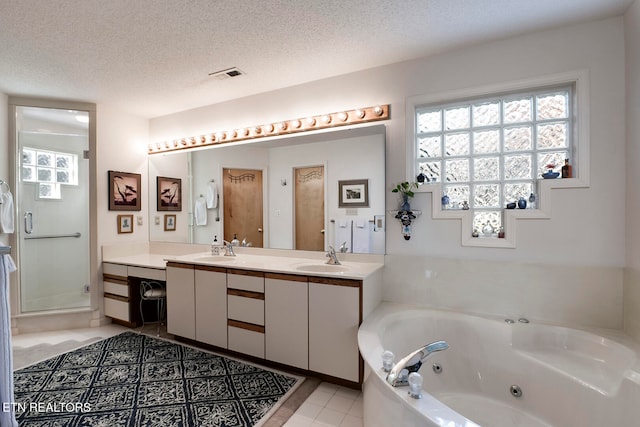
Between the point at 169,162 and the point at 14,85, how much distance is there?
57.2 inches

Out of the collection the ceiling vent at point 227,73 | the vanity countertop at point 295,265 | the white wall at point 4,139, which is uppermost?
the ceiling vent at point 227,73

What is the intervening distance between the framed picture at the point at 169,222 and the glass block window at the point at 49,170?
1006 mm

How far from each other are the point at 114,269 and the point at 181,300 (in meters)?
1.07

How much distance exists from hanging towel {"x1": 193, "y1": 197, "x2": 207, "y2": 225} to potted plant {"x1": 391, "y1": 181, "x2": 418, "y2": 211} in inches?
85.3

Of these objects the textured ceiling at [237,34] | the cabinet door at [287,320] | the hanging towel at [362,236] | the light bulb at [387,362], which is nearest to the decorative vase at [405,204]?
the hanging towel at [362,236]

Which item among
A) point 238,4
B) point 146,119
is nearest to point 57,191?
point 146,119

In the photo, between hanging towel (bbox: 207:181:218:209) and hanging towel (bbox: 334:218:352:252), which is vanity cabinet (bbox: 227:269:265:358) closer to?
hanging towel (bbox: 334:218:352:252)

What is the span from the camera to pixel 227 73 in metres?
2.63

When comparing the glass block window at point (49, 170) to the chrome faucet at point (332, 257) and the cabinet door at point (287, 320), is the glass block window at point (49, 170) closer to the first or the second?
the cabinet door at point (287, 320)

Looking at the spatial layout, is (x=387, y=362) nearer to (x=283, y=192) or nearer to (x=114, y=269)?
(x=283, y=192)

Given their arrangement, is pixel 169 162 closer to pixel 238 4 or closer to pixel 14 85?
pixel 14 85

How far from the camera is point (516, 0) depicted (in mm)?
1726

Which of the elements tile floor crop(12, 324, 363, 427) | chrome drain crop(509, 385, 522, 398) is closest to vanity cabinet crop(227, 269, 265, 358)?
tile floor crop(12, 324, 363, 427)

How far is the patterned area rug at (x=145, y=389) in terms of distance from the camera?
1.85 metres
